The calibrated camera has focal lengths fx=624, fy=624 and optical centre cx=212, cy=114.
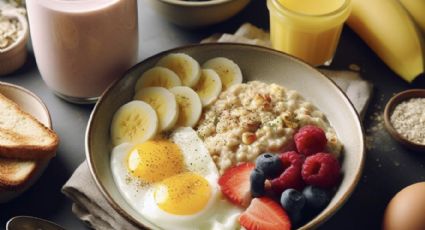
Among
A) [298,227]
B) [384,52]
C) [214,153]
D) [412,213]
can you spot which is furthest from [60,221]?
[384,52]

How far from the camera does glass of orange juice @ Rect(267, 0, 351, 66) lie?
197cm

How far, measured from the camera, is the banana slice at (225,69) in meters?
1.93

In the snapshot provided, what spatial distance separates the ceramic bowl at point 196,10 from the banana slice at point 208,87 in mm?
244

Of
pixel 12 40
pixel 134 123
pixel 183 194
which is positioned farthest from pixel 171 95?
pixel 12 40

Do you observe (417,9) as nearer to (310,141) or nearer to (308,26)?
(308,26)

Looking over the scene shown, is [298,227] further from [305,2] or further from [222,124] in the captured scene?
[305,2]

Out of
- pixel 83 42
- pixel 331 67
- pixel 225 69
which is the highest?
pixel 83 42

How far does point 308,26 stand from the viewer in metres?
1.98

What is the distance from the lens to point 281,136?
1.69 meters

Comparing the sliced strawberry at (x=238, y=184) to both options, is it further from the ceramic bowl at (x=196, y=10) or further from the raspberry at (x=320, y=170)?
the ceramic bowl at (x=196, y=10)

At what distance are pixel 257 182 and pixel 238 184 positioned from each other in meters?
0.07

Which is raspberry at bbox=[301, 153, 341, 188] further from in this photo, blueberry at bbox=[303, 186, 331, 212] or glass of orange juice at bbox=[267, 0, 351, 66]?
glass of orange juice at bbox=[267, 0, 351, 66]

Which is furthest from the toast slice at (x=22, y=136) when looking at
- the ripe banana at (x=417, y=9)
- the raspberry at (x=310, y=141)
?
the ripe banana at (x=417, y=9)

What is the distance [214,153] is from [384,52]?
0.76 metres
